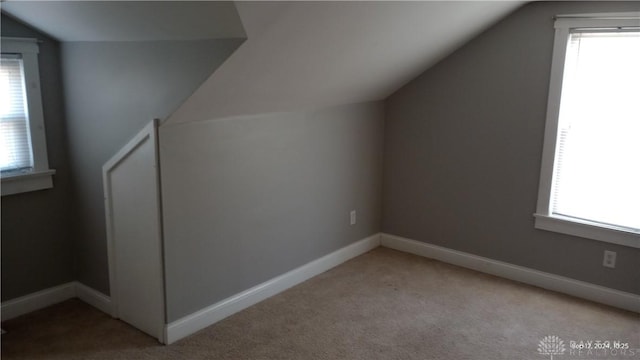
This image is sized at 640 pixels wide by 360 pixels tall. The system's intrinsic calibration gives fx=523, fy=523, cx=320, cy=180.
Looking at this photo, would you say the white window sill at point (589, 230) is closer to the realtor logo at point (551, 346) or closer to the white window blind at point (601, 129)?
the white window blind at point (601, 129)

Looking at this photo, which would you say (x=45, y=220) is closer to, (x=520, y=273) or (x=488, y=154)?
(x=488, y=154)

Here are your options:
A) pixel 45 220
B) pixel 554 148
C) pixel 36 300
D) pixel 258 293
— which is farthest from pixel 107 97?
pixel 554 148

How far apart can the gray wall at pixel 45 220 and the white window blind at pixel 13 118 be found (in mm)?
114

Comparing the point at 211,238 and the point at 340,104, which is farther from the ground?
the point at 340,104

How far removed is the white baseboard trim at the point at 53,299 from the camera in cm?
312

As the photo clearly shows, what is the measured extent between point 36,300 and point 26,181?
0.76 meters

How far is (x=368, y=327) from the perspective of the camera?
306cm

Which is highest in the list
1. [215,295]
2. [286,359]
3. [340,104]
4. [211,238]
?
[340,104]

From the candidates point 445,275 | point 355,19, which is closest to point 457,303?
point 445,275

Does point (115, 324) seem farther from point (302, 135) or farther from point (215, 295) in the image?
point (302, 135)

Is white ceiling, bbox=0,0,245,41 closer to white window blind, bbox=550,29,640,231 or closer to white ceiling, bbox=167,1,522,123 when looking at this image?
white ceiling, bbox=167,1,522,123

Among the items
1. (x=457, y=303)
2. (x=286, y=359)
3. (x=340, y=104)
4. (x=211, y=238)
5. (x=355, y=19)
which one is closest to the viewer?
(x=355, y=19)

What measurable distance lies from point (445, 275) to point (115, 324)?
2.26 metres

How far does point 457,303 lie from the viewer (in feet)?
11.1
